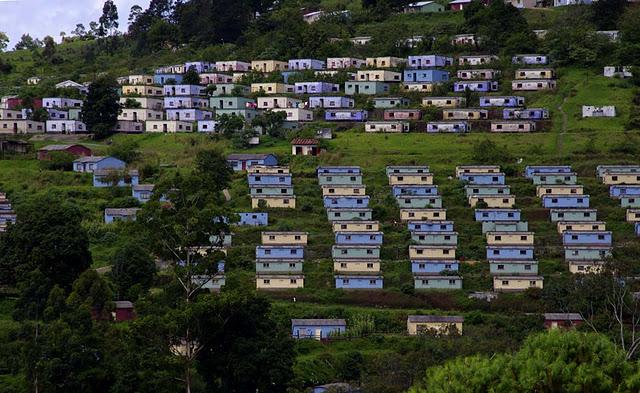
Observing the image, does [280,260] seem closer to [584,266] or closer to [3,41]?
[584,266]

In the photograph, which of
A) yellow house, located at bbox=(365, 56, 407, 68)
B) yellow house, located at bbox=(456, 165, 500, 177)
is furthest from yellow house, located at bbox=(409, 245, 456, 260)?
yellow house, located at bbox=(365, 56, 407, 68)

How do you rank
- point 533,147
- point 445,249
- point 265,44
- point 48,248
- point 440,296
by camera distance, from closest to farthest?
point 48,248 < point 440,296 < point 445,249 < point 533,147 < point 265,44

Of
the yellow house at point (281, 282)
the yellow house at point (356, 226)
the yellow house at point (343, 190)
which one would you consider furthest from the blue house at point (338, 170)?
the yellow house at point (281, 282)

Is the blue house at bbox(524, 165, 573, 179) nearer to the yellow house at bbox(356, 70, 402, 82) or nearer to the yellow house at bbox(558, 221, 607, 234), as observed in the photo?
the yellow house at bbox(558, 221, 607, 234)

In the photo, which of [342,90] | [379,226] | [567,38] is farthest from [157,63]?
[379,226]

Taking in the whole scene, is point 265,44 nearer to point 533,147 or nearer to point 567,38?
point 567,38

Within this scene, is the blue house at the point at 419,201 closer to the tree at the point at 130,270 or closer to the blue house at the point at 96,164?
the tree at the point at 130,270

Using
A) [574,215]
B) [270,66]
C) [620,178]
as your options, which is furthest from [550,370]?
[270,66]
